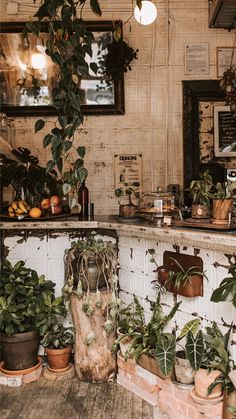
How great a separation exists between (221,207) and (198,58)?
81.3 inches

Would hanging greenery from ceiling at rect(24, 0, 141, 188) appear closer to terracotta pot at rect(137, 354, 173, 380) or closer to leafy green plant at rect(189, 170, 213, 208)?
leafy green plant at rect(189, 170, 213, 208)

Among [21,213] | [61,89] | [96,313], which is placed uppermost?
[61,89]

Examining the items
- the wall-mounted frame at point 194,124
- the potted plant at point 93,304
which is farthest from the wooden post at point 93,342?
the wall-mounted frame at point 194,124

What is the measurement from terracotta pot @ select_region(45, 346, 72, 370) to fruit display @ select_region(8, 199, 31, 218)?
41.1 inches

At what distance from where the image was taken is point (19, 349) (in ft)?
10.6

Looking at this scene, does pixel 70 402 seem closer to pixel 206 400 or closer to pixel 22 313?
pixel 22 313

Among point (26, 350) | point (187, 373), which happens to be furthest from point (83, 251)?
point (187, 373)

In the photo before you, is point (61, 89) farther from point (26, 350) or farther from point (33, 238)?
point (26, 350)

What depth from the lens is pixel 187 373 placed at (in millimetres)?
2711

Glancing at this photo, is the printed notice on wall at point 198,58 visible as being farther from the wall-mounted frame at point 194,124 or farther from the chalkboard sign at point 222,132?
the chalkboard sign at point 222,132

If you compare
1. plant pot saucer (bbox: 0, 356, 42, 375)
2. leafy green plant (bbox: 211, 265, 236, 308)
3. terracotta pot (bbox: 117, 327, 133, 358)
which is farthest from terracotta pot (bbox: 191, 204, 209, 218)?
plant pot saucer (bbox: 0, 356, 42, 375)

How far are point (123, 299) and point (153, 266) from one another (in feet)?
1.53

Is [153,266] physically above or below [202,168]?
below

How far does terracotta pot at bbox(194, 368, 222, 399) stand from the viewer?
2.53 metres
